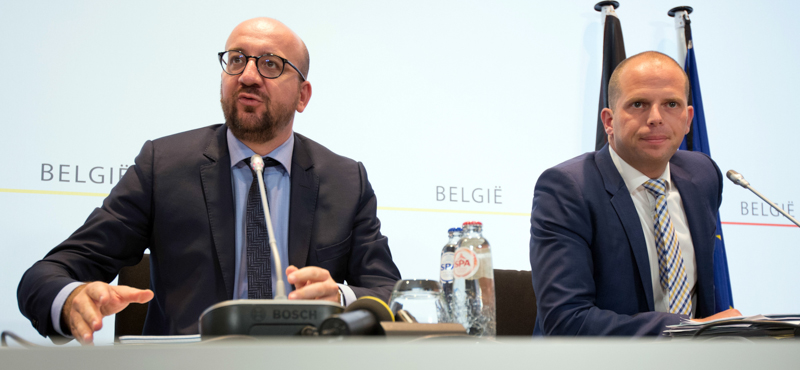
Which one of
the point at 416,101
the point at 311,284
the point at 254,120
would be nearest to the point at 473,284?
the point at 311,284

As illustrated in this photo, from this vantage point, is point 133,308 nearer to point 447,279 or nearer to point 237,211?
point 237,211

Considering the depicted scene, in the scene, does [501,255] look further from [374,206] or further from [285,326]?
[285,326]

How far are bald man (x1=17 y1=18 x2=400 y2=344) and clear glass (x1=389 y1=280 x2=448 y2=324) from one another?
0.45 metres

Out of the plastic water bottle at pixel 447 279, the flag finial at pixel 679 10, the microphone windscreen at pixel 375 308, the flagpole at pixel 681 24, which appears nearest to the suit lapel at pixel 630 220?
the plastic water bottle at pixel 447 279

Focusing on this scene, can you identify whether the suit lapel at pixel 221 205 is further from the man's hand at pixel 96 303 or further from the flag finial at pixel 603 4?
the flag finial at pixel 603 4

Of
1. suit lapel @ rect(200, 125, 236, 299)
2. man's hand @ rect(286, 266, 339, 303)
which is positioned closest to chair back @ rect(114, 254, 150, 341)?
suit lapel @ rect(200, 125, 236, 299)

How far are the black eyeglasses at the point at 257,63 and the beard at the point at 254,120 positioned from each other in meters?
0.06

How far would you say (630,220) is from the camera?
5.82 ft

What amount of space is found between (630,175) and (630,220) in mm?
206

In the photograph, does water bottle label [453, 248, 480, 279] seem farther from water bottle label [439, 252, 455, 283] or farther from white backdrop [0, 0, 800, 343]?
white backdrop [0, 0, 800, 343]

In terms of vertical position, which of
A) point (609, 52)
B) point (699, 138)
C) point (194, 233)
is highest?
point (609, 52)

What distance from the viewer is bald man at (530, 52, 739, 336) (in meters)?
1.67

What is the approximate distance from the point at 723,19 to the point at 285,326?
3989mm

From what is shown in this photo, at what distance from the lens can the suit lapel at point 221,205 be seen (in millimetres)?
1615
